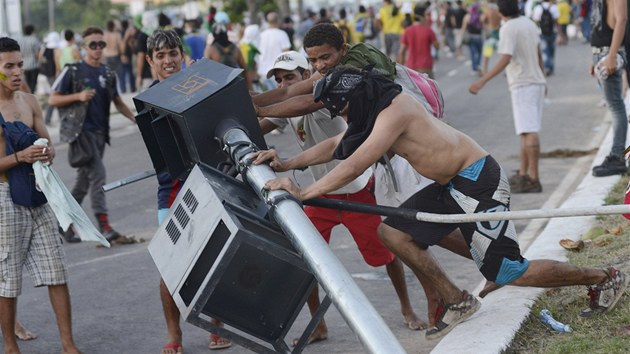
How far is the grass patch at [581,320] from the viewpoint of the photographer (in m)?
5.22

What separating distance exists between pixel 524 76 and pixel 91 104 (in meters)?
4.23

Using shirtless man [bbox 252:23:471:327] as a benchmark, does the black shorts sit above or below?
below

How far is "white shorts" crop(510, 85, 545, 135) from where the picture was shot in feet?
34.8

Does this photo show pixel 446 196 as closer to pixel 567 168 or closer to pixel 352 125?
pixel 352 125

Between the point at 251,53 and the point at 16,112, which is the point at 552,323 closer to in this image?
the point at 16,112

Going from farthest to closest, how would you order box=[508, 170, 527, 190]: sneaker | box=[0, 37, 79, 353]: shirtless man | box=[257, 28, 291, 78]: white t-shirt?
box=[257, 28, 291, 78]: white t-shirt, box=[508, 170, 527, 190]: sneaker, box=[0, 37, 79, 353]: shirtless man

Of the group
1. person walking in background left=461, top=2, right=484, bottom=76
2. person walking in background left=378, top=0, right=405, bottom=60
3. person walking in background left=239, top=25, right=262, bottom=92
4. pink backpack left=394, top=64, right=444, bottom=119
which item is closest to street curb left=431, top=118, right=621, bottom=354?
pink backpack left=394, top=64, right=444, bottom=119

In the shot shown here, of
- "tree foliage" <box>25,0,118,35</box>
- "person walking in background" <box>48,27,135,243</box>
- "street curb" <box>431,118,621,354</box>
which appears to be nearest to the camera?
"street curb" <box>431,118,621,354</box>

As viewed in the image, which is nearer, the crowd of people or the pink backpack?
the crowd of people

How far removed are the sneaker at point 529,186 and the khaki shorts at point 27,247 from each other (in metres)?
5.58

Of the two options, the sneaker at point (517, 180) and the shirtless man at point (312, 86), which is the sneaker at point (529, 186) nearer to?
the sneaker at point (517, 180)

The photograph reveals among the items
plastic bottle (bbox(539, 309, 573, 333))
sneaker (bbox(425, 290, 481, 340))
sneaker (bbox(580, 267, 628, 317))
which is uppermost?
sneaker (bbox(580, 267, 628, 317))

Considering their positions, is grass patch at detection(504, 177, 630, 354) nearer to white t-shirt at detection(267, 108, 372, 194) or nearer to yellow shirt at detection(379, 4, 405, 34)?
white t-shirt at detection(267, 108, 372, 194)

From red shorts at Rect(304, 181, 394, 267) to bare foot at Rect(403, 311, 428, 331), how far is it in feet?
1.19
